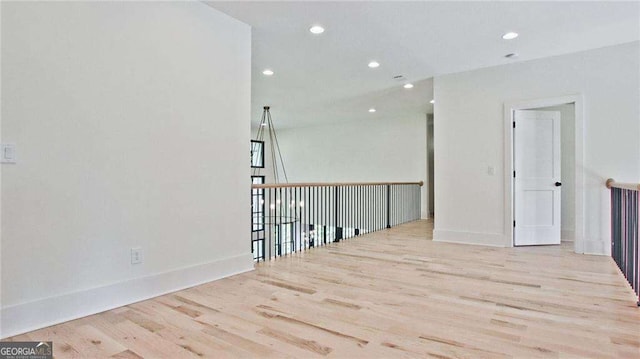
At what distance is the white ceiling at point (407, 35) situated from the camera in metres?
2.99

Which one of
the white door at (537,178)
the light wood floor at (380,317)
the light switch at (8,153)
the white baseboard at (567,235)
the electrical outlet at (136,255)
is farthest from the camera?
the white baseboard at (567,235)

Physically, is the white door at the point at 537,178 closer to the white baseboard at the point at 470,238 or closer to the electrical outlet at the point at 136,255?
the white baseboard at the point at 470,238

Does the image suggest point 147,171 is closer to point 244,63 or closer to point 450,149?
point 244,63

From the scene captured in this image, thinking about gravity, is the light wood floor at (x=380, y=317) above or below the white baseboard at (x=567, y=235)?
below

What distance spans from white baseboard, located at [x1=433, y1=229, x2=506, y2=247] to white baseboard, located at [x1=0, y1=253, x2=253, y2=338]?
10.0ft

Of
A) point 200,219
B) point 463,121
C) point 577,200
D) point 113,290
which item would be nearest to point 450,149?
point 463,121

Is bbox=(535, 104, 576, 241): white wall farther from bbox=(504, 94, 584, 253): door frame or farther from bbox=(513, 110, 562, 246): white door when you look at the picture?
bbox=(504, 94, 584, 253): door frame

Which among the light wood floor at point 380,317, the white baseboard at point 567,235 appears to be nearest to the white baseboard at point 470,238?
the light wood floor at point 380,317

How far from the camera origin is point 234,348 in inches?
69.2

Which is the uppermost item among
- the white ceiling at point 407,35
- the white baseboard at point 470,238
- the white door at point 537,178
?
the white ceiling at point 407,35

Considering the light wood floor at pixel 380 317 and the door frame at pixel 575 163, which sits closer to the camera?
the light wood floor at pixel 380 317

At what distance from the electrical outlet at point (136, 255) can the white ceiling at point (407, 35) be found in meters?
2.10

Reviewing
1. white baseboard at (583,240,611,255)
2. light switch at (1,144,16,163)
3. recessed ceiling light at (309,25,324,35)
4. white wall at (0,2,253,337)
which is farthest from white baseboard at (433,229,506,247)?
light switch at (1,144,16,163)

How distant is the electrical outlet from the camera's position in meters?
2.44
